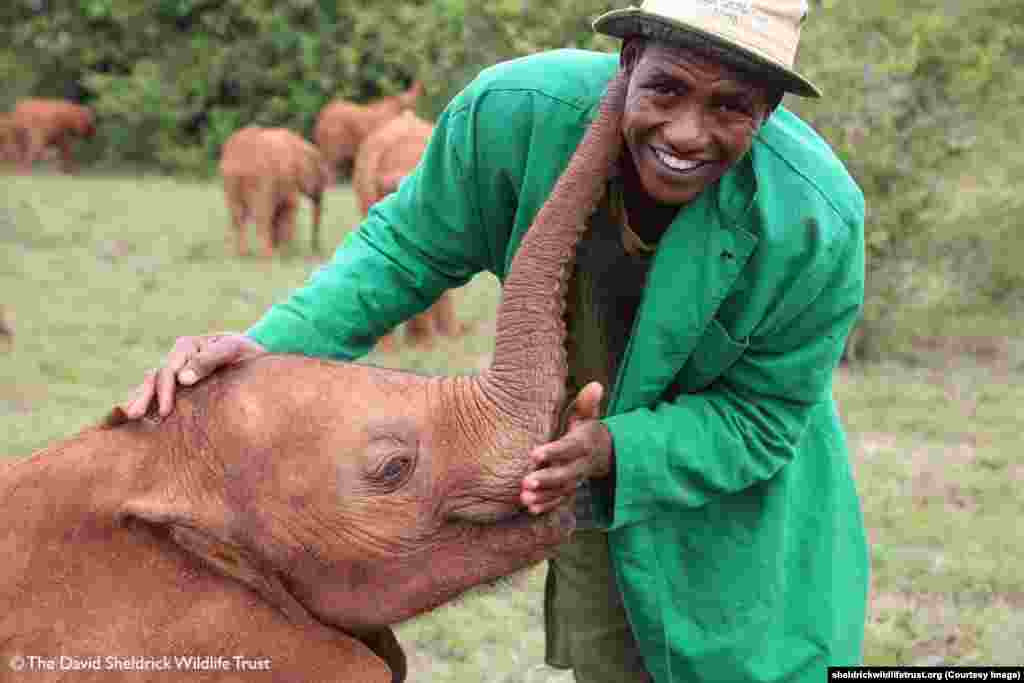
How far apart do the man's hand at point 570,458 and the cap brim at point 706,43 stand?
684mm

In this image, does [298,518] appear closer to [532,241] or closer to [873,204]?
[532,241]

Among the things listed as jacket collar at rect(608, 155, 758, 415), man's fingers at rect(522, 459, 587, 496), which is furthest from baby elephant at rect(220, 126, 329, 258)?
man's fingers at rect(522, 459, 587, 496)

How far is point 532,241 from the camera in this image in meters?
2.95

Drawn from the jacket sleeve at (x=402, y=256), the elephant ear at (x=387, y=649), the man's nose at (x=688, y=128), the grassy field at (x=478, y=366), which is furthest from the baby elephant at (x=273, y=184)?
the man's nose at (x=688, y=128)

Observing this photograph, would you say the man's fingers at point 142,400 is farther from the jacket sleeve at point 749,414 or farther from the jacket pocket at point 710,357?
the jacket pocket at point 710,357

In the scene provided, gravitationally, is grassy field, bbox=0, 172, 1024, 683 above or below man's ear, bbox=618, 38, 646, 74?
below

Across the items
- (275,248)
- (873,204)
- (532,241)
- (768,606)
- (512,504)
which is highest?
(532,241)

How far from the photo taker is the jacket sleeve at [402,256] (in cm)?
340

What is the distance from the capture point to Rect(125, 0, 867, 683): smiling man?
9.77 ft

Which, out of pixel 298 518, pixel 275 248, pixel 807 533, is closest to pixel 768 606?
pixel 807 533

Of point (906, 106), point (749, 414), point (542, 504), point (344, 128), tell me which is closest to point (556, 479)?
point (542, 504)

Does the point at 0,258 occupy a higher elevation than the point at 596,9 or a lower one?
lower

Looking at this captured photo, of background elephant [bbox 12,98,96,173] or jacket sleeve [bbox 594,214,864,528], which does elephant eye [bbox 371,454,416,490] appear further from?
background elephant [bbox 12,98,96,173]

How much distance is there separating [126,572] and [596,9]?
9.81 metres
